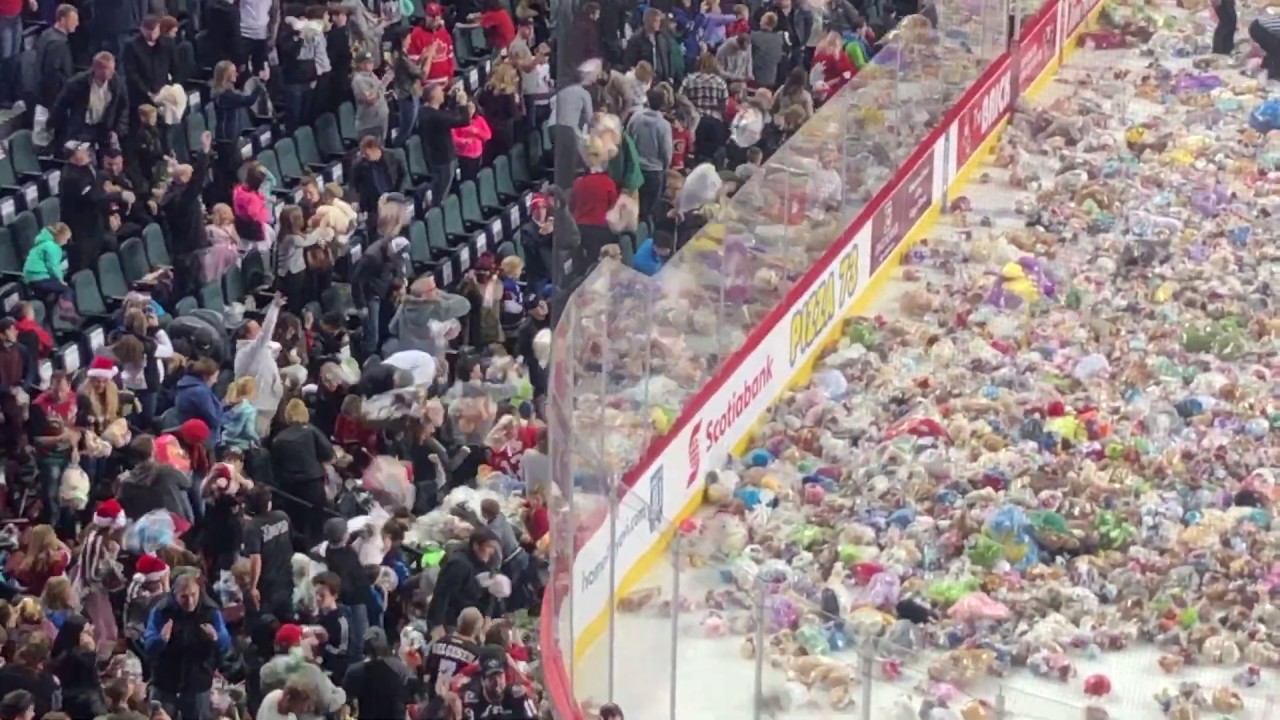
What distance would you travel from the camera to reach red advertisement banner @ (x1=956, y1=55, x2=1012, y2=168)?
771 inches

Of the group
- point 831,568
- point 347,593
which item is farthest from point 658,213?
point 347,593

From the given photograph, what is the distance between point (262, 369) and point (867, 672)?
13.7 feet

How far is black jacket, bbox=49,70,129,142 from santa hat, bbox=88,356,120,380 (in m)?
2.04

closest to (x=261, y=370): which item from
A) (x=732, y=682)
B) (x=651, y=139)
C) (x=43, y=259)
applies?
(x=43, y=259)

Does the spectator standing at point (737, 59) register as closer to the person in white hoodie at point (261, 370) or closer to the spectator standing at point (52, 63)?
the spectator standing at point (52, 63)

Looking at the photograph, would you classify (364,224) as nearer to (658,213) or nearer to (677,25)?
(658,213)

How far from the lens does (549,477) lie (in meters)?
13.5

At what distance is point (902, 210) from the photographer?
720 inches

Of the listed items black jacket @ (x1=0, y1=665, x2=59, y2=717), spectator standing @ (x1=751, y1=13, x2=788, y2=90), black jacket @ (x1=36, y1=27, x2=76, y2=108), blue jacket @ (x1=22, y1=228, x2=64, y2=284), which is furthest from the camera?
spectator standing @ (x1=751, y1=13, x2=788, y2=90)

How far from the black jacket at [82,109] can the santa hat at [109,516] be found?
321cm

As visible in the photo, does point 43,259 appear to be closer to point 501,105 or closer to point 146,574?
point 146,574

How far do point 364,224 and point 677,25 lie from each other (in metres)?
3.04

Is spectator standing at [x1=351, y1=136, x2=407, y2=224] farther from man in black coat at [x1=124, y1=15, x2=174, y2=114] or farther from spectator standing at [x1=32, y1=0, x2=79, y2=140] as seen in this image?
spectator standing at [x1=32, y1=0, x2=79, y2=140]

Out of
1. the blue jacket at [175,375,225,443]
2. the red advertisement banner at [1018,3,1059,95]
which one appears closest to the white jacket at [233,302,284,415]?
the blue jacket at [175,375,225,443]
